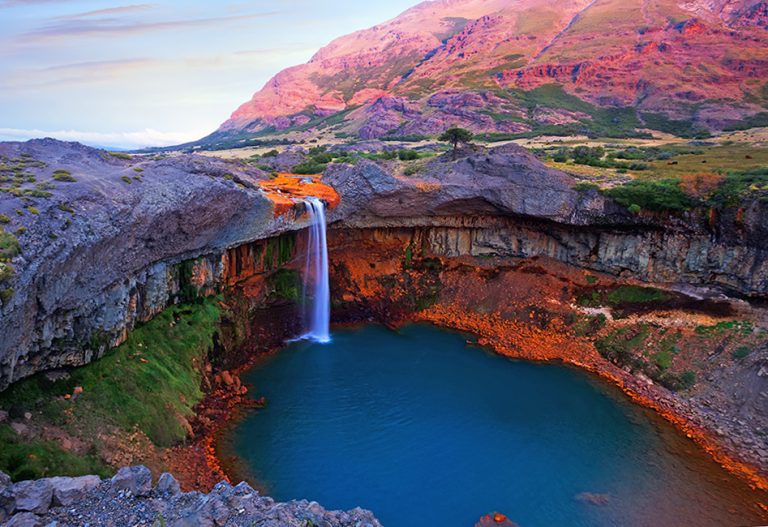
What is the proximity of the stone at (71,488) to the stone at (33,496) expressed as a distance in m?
0.21

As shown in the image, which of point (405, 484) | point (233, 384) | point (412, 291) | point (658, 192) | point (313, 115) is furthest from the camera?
point (313, 115)

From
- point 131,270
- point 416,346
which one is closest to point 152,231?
point 131,270

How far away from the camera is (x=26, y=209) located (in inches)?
825

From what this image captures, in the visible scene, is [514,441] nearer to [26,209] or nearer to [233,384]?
[233,384]

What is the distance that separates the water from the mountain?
263 ft

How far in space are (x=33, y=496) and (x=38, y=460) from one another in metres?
5.10

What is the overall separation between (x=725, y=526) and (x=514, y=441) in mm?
9552

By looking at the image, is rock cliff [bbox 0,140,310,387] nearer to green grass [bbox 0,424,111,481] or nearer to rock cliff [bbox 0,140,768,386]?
rock cliff [bbox 0,140,768,386]

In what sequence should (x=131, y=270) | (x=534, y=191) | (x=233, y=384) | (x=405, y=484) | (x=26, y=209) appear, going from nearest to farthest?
(x=26, y=209) < (x=405, y=484) < (x=131, y=270) < (x=233, y=384) < (x=534, y=191)

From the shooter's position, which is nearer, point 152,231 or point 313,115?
point 152,231

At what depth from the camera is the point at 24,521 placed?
44.9ft

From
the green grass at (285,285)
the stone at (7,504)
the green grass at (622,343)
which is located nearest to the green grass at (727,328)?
the green grass at (622,343)

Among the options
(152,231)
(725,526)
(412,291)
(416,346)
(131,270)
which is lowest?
(725,526)

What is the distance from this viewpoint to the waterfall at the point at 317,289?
1556 inches
